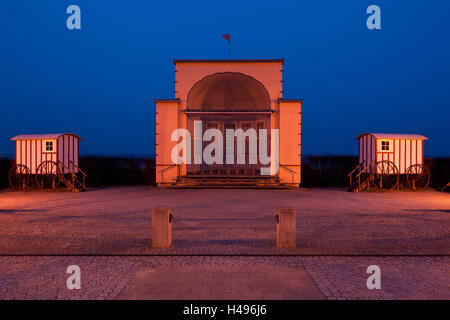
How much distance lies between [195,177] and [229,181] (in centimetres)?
192

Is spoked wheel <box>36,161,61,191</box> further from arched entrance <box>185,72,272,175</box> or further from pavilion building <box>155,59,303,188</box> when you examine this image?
arched entrance <box>185,72,272,175</box>

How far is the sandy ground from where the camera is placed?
402 cm

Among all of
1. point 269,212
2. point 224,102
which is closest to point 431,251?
point 269,212

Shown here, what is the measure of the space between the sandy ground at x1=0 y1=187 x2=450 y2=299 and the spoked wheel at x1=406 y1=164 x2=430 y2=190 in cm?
634

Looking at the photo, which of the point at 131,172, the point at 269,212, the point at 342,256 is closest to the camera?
the point at 342,256

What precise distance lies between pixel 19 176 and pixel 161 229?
13940 millimetres

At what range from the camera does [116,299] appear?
3.57 metres

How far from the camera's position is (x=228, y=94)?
1875 centimetres

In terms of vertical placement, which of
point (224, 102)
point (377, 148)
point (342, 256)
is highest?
point (224, 102)

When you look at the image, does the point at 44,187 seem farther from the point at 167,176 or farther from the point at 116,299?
the point at 116,299

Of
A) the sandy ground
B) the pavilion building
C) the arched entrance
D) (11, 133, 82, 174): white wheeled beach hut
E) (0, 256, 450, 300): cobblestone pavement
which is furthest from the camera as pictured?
the arched entrance

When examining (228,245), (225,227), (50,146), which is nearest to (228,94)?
(50,146)

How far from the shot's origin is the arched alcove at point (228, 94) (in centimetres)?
1700

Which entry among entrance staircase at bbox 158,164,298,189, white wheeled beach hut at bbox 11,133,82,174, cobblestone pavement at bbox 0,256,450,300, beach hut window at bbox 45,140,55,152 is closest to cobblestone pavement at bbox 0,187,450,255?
cobblestone pavement at bbox 0,256,450,300
